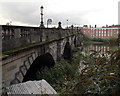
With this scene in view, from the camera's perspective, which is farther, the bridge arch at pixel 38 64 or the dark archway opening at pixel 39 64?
the dark archway opening at pixel 39 64

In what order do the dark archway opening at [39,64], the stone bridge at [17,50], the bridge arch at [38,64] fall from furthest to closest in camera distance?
1. the dark archway opening at [39,64]
2. the bridge arch at [38,64]
3. the stone bridge at [17,50]

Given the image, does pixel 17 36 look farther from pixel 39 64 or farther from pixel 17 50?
pixel 39 64

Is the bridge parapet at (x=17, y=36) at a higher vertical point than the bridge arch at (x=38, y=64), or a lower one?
higher

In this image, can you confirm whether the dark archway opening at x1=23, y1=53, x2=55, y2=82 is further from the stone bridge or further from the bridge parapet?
the bridge parapet

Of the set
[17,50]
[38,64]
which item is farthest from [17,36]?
[38,64]

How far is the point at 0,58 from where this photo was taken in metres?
5.52

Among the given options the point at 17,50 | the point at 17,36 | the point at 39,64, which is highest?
the point at 17,36

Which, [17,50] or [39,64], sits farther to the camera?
[39,64]

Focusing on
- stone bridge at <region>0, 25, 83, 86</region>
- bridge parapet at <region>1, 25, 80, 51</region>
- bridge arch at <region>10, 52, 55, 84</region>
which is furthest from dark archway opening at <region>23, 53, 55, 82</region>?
bridge parapet at <region>1, 25, 80, 51</region>

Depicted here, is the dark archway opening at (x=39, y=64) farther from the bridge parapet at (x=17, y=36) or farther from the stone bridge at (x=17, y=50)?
the bridge parapet at (x=17, y=36)

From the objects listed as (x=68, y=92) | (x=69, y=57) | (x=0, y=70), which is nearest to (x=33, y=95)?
(x=0, y=70)

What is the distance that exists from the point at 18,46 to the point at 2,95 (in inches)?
106

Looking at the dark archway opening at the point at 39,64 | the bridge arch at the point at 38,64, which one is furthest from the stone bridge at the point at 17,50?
the dark archway opening at the point at 39,64

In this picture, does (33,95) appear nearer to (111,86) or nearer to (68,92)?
(68,92)
